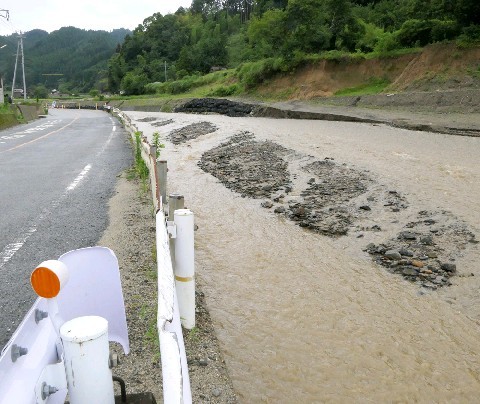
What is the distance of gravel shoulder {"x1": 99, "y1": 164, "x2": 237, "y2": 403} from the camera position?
3357 mm

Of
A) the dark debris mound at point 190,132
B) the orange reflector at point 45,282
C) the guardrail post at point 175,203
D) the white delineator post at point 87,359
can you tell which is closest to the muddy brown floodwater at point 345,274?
the guardrail post at point 175,203

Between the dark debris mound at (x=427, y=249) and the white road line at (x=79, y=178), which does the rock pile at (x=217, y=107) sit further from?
the dark debris mound at (x=427, y=249)

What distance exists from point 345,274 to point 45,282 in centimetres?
547

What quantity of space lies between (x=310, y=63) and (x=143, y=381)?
134ft

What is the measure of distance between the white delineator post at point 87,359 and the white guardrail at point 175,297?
26 cm

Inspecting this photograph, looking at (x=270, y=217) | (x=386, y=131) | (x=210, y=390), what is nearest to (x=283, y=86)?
(x=386, y=131)

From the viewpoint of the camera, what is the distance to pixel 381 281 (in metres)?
6.50

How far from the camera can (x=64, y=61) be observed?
15475 centimetres

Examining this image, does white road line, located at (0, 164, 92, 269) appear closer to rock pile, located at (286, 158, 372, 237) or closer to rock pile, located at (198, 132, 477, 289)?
rock pile, located at (198, 132, 477, 289)

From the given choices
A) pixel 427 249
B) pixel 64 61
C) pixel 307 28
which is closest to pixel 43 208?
pixel 427 249

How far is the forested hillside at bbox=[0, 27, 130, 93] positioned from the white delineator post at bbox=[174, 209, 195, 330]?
5099 inches

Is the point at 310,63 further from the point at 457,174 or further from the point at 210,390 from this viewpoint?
the point at 210,390

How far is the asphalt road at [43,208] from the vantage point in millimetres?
4991

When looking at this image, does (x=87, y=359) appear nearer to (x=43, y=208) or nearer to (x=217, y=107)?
(x=43, y=208)
